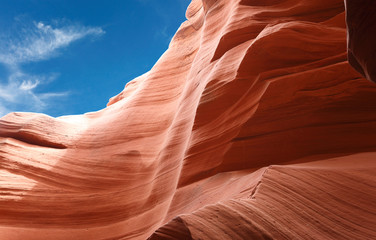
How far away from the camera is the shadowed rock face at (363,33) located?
7.67 ft

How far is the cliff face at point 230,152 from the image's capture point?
3.59 meters

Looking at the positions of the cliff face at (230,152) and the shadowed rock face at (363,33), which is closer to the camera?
the shadowed rock face at (363,33)

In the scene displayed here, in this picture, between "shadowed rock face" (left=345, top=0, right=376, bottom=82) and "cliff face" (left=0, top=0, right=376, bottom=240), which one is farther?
"cliff face" (left=0, top=0, right=376, bottom=240)

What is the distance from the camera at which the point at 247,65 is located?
6.02 metres

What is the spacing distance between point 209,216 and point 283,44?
3.66m

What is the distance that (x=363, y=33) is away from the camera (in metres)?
2.43

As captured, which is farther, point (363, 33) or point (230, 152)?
point (230, 152)

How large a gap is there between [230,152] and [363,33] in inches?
132

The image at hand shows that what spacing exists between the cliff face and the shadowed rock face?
5.38 feet

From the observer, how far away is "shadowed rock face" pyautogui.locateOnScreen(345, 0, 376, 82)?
2.34 meters

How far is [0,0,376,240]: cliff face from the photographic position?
3.59m

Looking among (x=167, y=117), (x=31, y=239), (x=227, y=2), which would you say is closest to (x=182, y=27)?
(x=227, y=2)

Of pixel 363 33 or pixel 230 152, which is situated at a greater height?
pixel 363 33

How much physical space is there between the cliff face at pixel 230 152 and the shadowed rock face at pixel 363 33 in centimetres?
164
